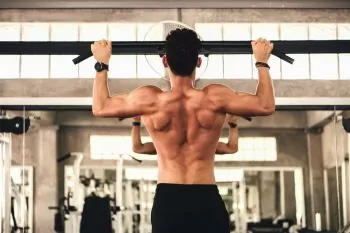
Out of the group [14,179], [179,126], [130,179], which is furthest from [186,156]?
[14,179]

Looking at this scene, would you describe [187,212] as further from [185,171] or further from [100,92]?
[100,92]

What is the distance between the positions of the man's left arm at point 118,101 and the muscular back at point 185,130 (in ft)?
0.15

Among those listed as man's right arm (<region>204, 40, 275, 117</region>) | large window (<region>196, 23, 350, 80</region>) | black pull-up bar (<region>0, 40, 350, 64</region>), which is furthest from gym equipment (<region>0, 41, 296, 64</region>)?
large window (<region>196, 23, 350, 80</region>)

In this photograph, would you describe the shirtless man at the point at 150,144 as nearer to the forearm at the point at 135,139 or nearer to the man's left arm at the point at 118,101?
the forearm at the point at 135,139

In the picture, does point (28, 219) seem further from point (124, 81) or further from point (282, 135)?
point (282, 135)

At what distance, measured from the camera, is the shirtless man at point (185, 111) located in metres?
2.72

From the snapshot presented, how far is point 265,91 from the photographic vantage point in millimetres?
2744

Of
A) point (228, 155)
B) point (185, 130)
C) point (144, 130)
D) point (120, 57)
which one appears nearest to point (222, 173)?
point (228, 155)

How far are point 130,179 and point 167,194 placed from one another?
430 centimetres

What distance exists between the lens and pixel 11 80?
7.40m

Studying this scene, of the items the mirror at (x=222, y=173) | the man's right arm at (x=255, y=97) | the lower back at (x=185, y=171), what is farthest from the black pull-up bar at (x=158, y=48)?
the mirror at (x=222, y=173)

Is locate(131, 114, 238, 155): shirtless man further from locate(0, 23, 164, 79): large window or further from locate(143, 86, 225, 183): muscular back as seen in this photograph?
locate(0, 23, 164, 79): large window

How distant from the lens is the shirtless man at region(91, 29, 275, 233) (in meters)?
2.72

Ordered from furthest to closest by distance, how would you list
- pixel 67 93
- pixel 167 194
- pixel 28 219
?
pixel 67 93 → pixel 28 219 → pixel 167 194
